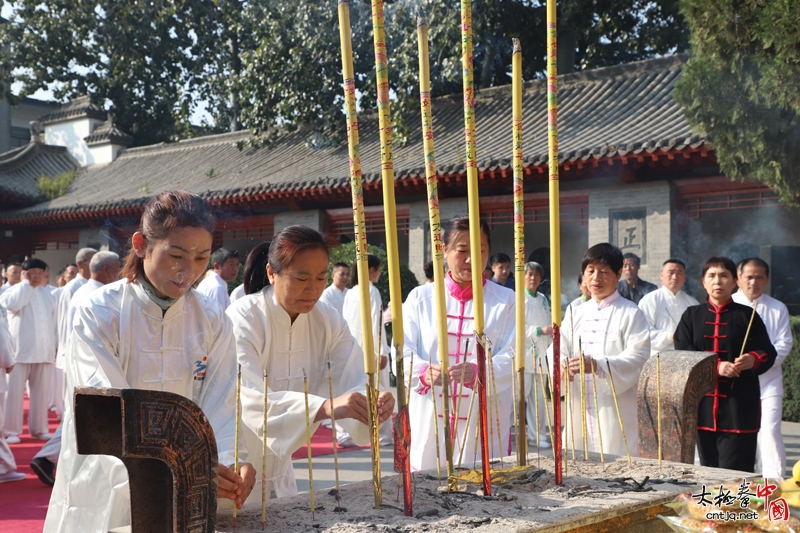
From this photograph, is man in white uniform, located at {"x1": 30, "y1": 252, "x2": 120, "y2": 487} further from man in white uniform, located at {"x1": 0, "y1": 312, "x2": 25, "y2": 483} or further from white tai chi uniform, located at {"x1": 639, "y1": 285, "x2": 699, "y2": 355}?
white tai chi uniform, located at {"x1": 639, "y1": 285, "x2": 699, "y2": 355}

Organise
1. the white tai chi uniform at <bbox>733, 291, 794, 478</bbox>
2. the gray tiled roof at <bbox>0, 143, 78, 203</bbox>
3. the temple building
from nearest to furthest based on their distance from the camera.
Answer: the white tai chi uniform at <bbox>733, 291, 794, 478</bbox>
the temple building
the gray tiled roof at <bbox>0, 143, 78, 203</bbox>

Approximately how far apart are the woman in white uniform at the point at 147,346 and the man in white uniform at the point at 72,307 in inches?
104

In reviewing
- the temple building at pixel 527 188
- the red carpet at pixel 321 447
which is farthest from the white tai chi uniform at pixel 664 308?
the temple building at pixel 527 188

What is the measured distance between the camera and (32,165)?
69.6 ft

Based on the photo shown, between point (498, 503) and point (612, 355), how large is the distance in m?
2.19

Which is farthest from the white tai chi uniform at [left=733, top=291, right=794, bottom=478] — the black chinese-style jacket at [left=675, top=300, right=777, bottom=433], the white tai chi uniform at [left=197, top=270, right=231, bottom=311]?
the white tai chi uniform at [left=197, top=270, right=231, bottom=311]

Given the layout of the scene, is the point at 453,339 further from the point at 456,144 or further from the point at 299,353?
the point at 456,144

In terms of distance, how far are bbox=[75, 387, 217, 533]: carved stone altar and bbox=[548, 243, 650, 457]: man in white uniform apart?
2595 millimetres

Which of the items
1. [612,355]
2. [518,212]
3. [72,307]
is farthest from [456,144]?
[518,212]

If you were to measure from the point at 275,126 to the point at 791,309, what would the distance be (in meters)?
10.8

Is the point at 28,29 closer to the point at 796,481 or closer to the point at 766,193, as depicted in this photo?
the point at 766,193

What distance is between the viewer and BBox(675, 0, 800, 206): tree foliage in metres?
6.33

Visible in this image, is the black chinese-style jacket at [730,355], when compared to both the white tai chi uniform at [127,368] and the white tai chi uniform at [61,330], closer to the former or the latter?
the white tai chi uniform at [127,368]

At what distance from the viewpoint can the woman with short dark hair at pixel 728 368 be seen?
4324 mm
